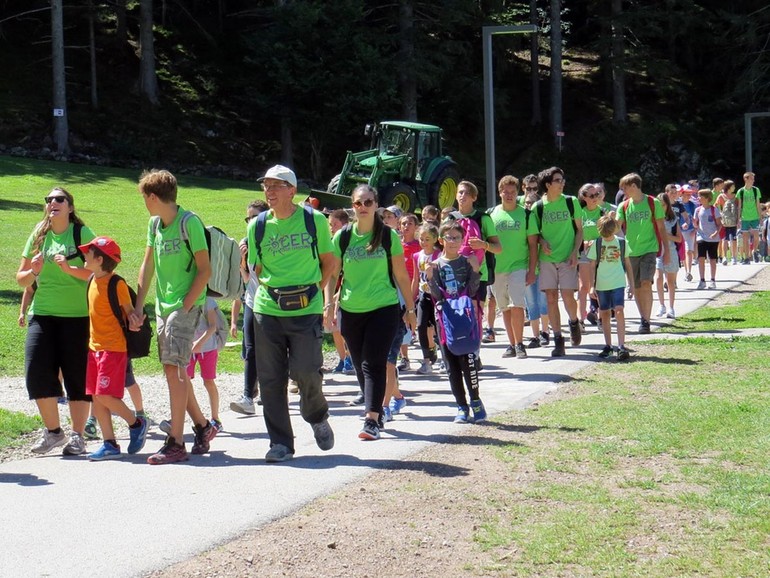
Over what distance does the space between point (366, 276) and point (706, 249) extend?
11850mm

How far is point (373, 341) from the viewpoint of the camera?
25.7 ft

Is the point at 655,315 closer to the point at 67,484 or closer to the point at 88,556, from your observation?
the point at 67,484

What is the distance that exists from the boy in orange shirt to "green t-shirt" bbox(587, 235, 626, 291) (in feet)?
18.0

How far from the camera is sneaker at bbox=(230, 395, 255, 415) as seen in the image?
30.3ft

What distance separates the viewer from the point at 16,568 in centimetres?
513

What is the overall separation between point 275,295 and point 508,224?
5.33 metres

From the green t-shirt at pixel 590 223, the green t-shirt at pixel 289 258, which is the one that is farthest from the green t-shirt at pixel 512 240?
the green t-shirt at pixel 289 258

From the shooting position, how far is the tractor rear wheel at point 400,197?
27.4 meters

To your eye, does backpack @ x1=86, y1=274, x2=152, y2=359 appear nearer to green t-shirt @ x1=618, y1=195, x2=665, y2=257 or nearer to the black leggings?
the black leggings

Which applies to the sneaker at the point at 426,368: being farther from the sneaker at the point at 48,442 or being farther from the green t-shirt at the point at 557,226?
the sneaker at the point at 48,442

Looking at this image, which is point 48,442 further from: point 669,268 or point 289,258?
point 669,268

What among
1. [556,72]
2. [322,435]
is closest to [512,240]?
[322,435]

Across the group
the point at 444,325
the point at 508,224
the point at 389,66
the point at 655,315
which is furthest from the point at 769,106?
the point at 444,325

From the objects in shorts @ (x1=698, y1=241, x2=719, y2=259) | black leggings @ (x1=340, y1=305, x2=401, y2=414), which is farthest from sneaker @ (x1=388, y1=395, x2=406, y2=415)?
shorts @ (x1=698, y1=241, x2=719, y2=259)
